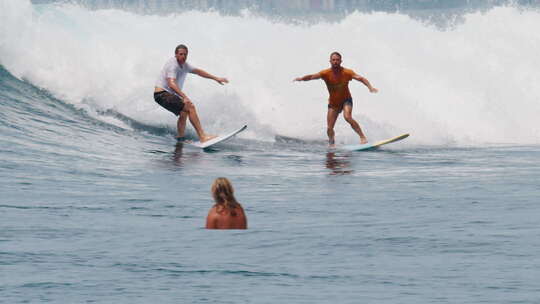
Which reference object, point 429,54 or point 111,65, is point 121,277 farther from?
point 429,54

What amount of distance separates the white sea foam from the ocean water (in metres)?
0.06

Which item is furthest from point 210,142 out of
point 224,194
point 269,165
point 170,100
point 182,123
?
point 224,194

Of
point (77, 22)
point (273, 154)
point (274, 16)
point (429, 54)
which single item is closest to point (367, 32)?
point (429, 54)

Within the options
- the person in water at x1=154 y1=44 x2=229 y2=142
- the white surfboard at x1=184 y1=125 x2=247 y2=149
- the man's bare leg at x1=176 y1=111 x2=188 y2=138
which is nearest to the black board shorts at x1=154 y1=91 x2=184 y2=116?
the person in water at x1=154 y1=44 x2=229 y2=142

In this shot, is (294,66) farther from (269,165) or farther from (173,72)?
(269,165)

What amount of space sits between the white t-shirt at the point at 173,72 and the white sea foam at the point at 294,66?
8.92ft

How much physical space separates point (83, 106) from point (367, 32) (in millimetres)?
10635

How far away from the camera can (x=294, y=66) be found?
25125 mm

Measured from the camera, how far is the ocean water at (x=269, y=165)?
25.8 feet

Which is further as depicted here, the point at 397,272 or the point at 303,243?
the point at 303,243

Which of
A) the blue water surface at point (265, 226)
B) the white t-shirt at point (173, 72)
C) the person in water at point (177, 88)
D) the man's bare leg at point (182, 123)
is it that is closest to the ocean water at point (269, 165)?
the blue water surface at point (265, 226)

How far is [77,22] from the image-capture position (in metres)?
26.4

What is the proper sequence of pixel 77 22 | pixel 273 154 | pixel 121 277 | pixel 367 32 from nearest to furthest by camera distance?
pixel 121 277 → pixel 273 154 → pixel 77 22 → pixel 367 32

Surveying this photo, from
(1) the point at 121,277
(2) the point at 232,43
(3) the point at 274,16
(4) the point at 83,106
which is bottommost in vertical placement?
(1) the point at 121,277
